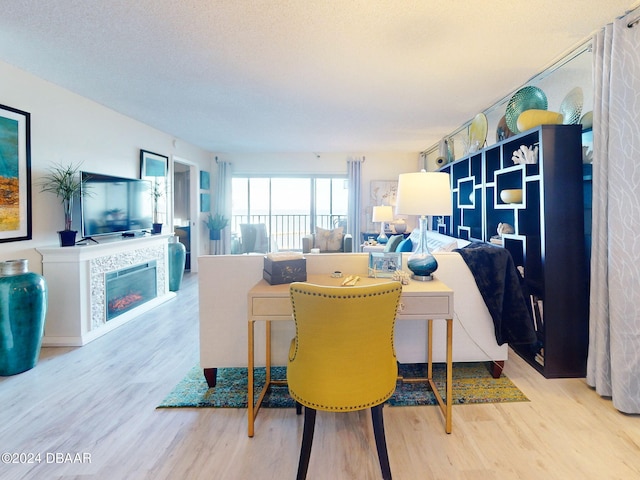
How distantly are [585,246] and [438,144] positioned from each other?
3692mm

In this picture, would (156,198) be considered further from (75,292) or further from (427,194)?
(427,194)

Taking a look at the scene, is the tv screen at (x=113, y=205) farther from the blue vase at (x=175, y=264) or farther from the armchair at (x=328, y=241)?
the armchair at (x=328, y=241)

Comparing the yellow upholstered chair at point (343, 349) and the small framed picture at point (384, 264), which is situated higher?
the small framed picture at point (384, 264)

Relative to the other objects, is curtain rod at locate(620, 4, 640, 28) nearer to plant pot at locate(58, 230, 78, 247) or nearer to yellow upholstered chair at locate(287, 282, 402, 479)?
yellow upholstered chair at locate(287, 282, 402, 479)

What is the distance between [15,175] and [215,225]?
383 cm

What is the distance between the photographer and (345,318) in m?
1.22

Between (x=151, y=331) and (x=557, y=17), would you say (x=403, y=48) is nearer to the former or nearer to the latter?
(x=557, y=17)

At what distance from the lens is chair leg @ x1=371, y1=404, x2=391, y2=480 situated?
1.36m

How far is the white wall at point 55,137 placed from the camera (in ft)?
8.61

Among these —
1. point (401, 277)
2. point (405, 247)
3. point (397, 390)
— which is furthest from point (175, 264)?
point (401, 277)

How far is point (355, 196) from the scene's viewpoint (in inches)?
256

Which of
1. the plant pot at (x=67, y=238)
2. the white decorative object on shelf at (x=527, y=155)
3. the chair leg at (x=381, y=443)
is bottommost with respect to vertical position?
the chair leg at (x=381, y=443)

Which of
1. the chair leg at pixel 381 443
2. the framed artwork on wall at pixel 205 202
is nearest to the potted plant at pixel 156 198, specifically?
the framed artwork on wall at pixel 205 202

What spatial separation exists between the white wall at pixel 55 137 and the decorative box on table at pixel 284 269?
218 cm
